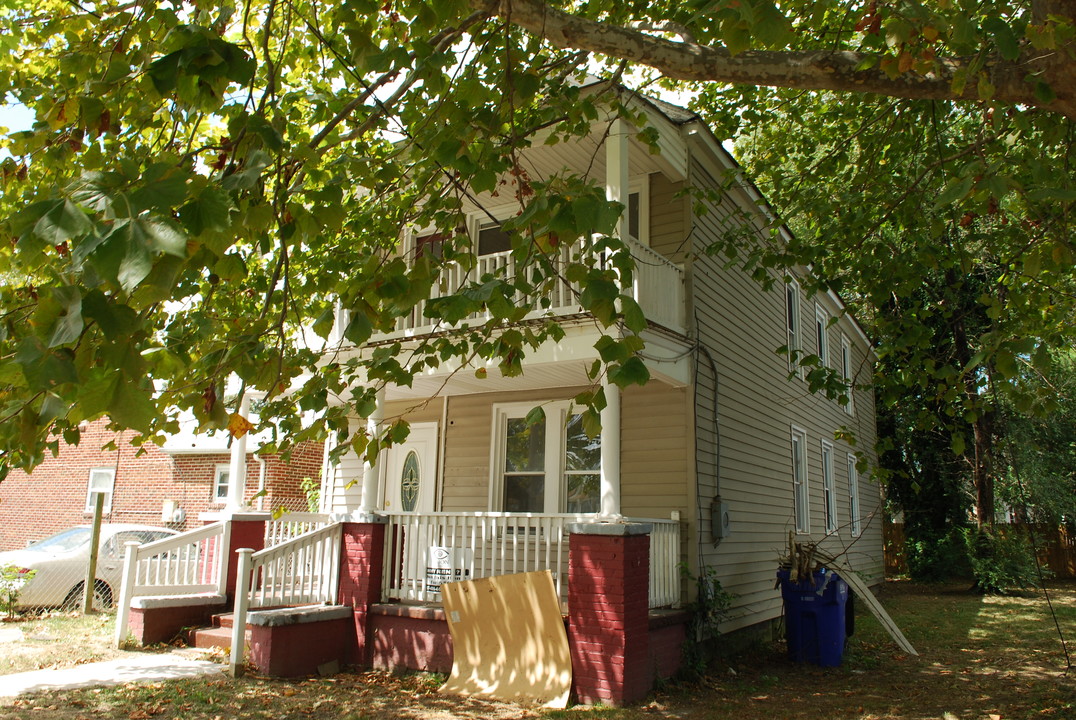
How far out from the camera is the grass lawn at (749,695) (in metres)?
7.10

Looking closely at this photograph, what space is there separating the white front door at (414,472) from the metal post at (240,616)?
342 cm

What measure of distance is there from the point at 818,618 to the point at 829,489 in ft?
24.1

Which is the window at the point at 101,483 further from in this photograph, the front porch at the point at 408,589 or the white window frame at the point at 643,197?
the white window frame at the point at 643,197

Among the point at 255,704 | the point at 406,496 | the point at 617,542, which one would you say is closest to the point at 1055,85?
the point at 617,542

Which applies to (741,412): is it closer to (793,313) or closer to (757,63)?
(793,313)

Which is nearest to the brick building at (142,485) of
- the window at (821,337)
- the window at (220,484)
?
the window at (220,484)

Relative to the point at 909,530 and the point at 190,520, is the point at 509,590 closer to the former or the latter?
the point at 190,520

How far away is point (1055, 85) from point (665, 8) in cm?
504

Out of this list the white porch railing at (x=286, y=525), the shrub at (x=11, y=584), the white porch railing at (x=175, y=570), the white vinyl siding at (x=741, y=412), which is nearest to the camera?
the white porch railing at (x=175, y=570)

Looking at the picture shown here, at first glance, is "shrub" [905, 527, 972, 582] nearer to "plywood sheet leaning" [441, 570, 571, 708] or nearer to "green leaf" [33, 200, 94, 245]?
"plywood sheet leaning" [441, 570, 571, 708]

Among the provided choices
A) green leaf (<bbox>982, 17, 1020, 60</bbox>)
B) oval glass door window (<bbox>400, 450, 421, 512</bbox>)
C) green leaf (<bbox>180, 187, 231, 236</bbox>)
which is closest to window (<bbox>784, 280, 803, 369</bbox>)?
oval glass door window (<bbox>400, 450, 421, 512</bbox>)

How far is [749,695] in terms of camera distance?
8.41 metres

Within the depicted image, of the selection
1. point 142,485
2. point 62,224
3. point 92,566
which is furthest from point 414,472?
point 142,485

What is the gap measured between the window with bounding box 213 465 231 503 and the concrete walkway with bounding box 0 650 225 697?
39.3 feet
